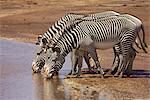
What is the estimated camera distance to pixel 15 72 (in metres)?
12.3

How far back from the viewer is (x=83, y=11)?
25875mm

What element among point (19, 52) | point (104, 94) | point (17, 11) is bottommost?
point (104, 94)

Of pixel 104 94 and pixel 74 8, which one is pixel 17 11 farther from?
pixel 104 94

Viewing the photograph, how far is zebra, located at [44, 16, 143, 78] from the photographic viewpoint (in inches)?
441

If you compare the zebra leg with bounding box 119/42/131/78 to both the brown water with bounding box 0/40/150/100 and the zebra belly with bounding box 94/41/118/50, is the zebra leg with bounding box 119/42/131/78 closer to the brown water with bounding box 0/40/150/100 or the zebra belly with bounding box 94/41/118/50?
the zebra belly with bounding box 94/41/118/50

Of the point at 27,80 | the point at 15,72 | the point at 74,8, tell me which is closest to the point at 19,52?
the point at 15,72

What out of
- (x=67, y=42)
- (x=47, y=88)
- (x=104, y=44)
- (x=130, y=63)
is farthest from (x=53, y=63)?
(x=130, y=63)

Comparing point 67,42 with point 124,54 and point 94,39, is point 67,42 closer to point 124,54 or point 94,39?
point 94,39

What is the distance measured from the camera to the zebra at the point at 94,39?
11211 mm

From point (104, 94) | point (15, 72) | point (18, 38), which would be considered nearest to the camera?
point (104, 94)

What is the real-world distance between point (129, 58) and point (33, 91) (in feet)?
8.56

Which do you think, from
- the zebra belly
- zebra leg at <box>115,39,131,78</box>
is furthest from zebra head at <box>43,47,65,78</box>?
zebra leg at <box>115,39,131,78</box>

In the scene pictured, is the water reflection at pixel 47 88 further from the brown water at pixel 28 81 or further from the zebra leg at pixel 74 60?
the zebra leg at pixel 74 60

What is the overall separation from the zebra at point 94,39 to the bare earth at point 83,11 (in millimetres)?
470
